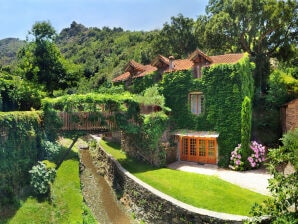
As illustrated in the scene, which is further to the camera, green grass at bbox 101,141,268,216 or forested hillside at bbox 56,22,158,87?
forested hillside at bbox 56,22,158,87

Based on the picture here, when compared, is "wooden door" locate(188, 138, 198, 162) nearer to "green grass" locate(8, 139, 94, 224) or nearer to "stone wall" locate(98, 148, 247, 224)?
"stone wall" locate(98, 148, 247, 224)

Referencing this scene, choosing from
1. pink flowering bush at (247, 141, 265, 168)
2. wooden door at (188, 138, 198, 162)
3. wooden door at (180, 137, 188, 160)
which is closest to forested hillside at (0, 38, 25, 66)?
wooden door at (180, 137, 188, 160)

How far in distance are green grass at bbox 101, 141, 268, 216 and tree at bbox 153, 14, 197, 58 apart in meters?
27.7

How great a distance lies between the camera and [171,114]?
86.7 ft

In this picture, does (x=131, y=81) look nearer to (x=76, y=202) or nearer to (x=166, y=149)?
(x=166, y=149)

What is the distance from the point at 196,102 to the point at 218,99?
2.14 meters

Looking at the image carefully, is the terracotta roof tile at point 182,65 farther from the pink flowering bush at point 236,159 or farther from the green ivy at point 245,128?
the pink flowering bush at point 236,159

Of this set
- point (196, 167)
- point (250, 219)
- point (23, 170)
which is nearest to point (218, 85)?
point (196, 167)

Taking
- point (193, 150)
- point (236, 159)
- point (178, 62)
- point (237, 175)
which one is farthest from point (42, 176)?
point (178, 62)

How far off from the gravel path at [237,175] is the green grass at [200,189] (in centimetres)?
88

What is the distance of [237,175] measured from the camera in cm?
2105

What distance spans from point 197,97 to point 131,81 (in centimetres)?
891

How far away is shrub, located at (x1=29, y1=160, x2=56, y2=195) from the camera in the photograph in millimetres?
16948

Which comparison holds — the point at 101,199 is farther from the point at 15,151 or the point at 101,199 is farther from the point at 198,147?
the point at 198,147
